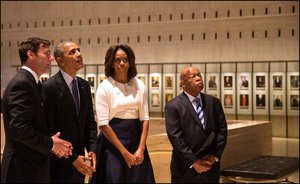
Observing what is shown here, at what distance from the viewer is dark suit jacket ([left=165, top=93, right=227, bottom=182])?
18.9ft

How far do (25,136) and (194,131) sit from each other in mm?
2313

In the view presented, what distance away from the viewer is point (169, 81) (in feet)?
61.7

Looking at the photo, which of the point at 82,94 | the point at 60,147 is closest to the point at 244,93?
the point at 82,94

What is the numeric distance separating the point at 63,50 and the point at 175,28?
15.3 m

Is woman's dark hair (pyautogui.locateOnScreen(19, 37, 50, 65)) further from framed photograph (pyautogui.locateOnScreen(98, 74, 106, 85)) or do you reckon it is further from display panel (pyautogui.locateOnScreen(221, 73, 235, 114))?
framed photograph (pyautogui.locateOnScreen(98, 74, 106, 85))

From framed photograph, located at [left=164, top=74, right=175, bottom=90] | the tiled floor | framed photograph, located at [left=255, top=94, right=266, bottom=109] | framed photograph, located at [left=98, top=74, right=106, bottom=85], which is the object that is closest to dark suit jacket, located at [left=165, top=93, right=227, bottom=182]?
the tiled floor

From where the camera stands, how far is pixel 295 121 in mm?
17484

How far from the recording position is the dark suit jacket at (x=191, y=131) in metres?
5.75

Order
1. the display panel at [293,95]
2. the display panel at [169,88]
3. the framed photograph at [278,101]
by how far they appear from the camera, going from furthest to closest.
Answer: the display panel at [169,88], the framed photograph at [278,101], the display panel at [293,95]

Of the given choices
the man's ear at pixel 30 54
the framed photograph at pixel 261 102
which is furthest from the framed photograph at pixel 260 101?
the man's ear at pixel 30 54

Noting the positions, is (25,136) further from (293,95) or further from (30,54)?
(293,95)

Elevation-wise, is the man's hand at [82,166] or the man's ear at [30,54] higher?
the man's ear at [30,54]

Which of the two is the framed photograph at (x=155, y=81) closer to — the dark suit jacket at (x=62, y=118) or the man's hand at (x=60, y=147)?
the dark suit jacket at (x=62, y=118)

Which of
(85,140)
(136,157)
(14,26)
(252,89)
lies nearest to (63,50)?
(85,140)
